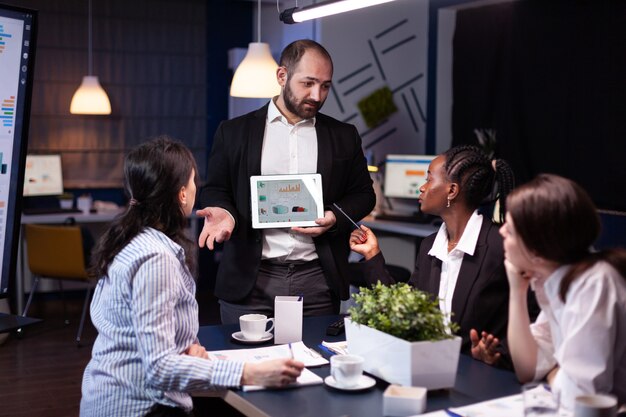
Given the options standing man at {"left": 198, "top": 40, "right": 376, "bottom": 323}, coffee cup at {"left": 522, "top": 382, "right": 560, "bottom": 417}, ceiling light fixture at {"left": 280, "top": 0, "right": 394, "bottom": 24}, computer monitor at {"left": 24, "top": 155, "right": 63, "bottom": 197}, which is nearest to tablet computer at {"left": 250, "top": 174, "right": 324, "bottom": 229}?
standing man at {"left": 198, "top": 40, "right": 376, "bottom": 323}

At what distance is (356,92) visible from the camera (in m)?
6.60

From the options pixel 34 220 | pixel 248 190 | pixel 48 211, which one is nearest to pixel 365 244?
pixel 248 190

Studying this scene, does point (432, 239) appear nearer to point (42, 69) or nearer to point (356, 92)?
point (356, 92)

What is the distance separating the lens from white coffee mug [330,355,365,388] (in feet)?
6.55

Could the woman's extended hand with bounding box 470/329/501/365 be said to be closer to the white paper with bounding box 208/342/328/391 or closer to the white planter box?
the white planter box

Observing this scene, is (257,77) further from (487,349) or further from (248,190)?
(487,349)

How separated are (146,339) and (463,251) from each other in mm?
1065

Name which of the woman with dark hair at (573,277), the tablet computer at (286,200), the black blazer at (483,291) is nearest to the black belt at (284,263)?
the tablet computer at (286,200)

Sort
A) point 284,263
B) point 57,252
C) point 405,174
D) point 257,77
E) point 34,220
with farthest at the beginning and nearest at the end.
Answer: point 405,174 → point 34,220 → point 57,252 → point 257,77 → point 284,263

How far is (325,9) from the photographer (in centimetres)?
293

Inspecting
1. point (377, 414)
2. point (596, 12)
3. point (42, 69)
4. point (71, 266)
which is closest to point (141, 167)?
point (377, 414)

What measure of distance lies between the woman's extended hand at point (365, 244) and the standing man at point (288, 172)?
300 mm

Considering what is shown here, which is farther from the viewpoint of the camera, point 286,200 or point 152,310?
point 286,200

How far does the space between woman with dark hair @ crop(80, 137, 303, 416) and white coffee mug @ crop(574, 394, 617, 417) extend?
698 millimetres
